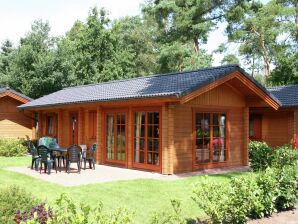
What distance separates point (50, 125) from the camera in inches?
883

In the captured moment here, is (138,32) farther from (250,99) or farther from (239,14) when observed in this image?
(250,99)

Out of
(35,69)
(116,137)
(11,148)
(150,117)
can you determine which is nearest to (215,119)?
(150,117)

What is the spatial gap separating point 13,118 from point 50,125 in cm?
317

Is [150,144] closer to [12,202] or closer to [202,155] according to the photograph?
[202,155]

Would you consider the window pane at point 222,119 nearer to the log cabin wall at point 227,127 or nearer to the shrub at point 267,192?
the log cabin wall at point 227,127

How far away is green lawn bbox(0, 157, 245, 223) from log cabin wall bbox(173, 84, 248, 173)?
1.34m

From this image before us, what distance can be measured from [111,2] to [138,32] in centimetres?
1039

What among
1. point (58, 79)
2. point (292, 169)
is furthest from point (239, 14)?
point (292, 169)

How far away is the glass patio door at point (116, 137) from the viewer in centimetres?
1541

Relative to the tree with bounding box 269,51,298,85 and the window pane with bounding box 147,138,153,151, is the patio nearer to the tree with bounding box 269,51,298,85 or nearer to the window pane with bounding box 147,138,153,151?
the window pane with bounding box 147,138,153,151

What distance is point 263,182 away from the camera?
7539mm

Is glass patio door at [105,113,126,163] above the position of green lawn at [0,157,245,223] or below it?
above

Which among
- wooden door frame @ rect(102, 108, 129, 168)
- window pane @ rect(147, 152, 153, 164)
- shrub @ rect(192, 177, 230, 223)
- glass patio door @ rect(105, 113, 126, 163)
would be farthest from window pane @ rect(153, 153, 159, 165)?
shrub @ rect(192, 177, 230, 223)

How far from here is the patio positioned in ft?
39.1
